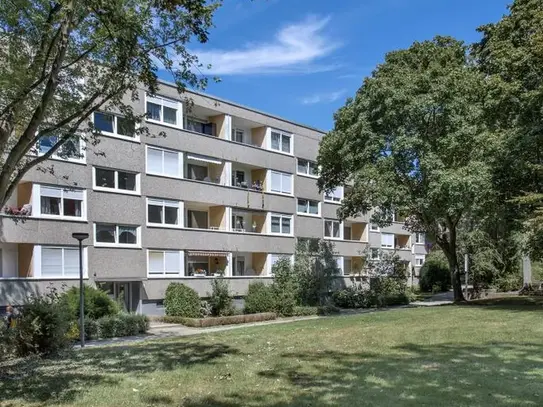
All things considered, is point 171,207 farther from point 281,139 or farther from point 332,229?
point 332,229

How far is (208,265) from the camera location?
3559 centimetres

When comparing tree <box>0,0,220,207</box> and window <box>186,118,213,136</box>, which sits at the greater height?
window <box>186,118,213,136</box>

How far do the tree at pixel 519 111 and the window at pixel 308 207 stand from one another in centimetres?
1945

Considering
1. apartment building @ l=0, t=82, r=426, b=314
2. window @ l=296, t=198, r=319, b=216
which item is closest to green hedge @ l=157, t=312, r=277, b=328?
apartment building @ l=0, t=82, r=426, b=314

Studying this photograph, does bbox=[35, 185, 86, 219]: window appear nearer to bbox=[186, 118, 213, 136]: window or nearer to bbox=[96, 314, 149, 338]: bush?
bbox=[96, 314, 149, 338]: bush

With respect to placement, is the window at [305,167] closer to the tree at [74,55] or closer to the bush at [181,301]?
the bush at [181,301]

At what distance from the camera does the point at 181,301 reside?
2969cm

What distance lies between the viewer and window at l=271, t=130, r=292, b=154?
134ft

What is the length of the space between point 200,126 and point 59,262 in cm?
1431

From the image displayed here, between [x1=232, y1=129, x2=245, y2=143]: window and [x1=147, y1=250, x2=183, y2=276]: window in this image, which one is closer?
[x1=147, y1=250, x2=183, y2=276]: window

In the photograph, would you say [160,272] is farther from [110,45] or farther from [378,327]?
[110,45]

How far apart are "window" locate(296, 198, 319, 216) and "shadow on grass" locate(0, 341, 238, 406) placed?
2947 cm

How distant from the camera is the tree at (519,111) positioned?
20.5m

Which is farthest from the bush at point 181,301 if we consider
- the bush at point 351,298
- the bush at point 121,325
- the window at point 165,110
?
the bush at point 351,298
